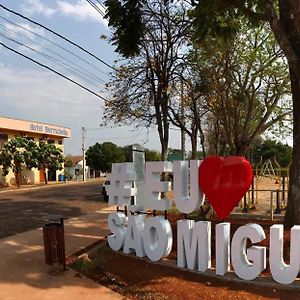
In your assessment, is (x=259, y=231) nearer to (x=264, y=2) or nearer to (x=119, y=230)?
(x=119, y=230)

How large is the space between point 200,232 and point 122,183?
253 cm

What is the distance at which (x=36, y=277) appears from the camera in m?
8.18

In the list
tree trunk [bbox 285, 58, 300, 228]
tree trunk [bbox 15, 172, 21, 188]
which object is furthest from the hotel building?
tree trunk [bbox 285, 58, 300, 228]

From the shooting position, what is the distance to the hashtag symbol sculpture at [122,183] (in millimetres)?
9828

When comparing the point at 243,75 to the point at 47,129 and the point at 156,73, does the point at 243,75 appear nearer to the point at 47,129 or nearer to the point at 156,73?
the point at 156,73

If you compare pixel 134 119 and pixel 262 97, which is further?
pixel 262 97

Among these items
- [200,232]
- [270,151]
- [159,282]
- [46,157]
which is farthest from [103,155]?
[159,282]

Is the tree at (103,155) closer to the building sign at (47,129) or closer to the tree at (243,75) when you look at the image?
the building sign at (47,129)

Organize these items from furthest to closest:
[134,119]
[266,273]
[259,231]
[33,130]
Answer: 1. [33,130]
2. [134,119]
3. [266,273]
4. [259,231]

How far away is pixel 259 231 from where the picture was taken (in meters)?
7.35

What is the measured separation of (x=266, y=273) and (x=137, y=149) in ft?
19.2

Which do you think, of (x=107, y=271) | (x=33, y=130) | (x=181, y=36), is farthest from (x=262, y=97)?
(x=33, y=130)

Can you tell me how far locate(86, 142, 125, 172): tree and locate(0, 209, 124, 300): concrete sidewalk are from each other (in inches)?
2505

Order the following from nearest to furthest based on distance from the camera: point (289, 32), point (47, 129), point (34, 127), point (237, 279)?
point (237, 279) < point (289, 32) < point (34, 127) < point (47, 129)
